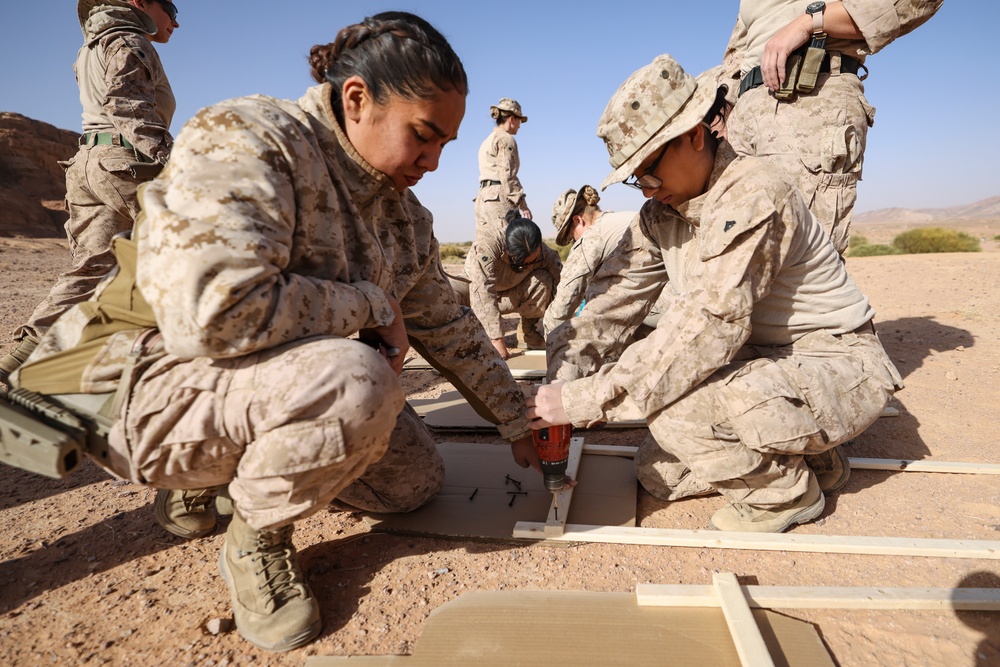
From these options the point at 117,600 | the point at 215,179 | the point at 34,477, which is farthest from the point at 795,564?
the point at 34,477

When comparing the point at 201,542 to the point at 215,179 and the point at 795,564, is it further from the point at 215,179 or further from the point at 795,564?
the point at 795,564

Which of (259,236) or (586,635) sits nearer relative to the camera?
(259,236)

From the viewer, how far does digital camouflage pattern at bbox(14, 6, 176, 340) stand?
316 centimetres

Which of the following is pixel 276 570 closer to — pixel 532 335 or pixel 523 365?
pixel 523 365

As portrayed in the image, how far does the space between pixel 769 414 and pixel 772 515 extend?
49cm

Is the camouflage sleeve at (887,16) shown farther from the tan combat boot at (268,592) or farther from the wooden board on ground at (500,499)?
the tan combat boot at (268,592)

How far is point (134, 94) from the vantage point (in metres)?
3.29

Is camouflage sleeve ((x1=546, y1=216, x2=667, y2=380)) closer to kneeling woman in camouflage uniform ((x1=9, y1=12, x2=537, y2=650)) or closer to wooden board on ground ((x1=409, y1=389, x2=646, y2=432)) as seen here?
wooden board on ground ((x1=409, y1=389, x2=646, y2=432))

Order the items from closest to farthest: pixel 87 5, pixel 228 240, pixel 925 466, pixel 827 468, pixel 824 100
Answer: pixel 228 240, pixel 827 468, pixel 925 466, pixel 824 100, pixel 87 5

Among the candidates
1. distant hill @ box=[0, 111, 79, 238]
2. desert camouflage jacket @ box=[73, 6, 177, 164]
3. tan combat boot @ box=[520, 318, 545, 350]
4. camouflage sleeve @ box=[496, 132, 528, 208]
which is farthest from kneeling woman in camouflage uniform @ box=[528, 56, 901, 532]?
distant hill @ box=[0, 111, 79, 238]

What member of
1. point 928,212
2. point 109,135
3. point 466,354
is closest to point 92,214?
point 109,135

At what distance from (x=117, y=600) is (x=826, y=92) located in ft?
13.2

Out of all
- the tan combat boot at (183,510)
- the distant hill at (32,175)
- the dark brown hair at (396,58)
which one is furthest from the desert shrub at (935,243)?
the distant hill at (32,175)

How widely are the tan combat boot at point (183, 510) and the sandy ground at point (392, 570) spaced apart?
0.07 meters
